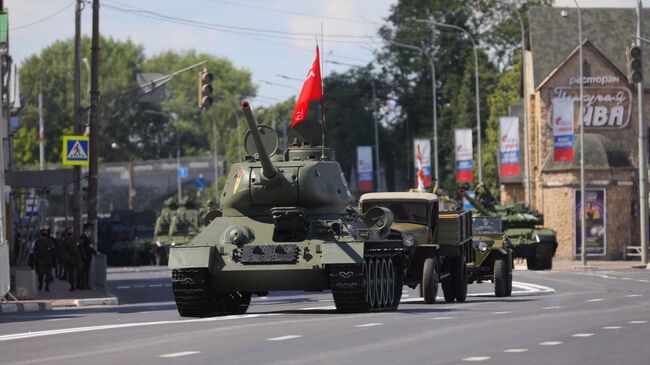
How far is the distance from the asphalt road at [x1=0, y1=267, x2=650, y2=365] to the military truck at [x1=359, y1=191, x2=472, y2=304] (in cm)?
71

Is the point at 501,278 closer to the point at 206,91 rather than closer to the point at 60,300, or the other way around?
the point at 60,300

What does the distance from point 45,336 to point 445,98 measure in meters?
84.2

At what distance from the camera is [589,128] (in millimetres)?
71000

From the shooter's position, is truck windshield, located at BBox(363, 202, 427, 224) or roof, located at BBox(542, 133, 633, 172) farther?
roof, located at BBox(542, 133, 633, 172)

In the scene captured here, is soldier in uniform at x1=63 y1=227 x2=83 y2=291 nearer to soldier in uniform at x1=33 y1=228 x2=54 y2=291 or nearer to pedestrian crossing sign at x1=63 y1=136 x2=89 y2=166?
soldier in uniform at x1=33 y1=228 x2=54 y2=291

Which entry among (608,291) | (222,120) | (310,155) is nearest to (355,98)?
(222,120)

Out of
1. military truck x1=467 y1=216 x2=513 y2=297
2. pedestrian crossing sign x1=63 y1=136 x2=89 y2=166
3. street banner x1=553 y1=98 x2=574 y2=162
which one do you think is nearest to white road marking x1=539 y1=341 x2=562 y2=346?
military truck x1=467 y1=216 x2=513 y2=297

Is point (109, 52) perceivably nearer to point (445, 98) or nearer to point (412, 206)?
point (445, 98)

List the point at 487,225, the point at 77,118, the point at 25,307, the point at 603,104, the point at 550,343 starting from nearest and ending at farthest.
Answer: the point at 550,343, the point at 25,307, the point at 487,225, the point at 77,118, the point at 603,104

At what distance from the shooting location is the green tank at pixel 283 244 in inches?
904

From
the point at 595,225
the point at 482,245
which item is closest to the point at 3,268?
the point at 482,245

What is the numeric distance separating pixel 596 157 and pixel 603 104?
15.7 feet

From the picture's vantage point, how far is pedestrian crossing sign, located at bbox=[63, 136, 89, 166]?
4041 centimetres

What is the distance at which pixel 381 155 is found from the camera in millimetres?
106812
